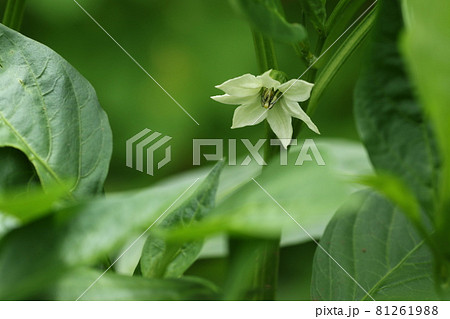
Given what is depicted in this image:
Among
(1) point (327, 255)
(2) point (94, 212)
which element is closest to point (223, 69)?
(1) point (327, 255)

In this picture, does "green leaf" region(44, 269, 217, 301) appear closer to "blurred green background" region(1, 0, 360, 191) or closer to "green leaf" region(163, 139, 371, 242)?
"green leaf" region(163, 139, 371, 242)

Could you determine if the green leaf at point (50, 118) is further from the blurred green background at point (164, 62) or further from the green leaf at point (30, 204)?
the blurred green background at point (164, 62)

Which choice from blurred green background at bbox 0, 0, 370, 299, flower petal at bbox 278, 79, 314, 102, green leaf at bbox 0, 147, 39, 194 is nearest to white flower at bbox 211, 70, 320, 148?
flower petal at bbox 278, 79, 314, 102

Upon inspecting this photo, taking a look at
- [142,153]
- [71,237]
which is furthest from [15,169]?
[142,153]

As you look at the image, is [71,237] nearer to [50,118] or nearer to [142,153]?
[50,118]

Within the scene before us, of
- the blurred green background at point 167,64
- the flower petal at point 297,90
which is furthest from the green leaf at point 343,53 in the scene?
the blurred green background at point 167,64

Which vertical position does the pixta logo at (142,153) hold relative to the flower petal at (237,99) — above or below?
below

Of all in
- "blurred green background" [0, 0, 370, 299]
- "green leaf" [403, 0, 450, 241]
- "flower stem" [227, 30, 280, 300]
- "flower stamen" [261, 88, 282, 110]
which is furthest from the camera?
"blurred green background" [0, 0, 370, 299]
